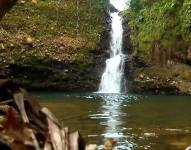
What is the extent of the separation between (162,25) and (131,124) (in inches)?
569

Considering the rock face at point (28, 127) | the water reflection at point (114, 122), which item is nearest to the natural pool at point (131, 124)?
the water reflection at point (114, 122)

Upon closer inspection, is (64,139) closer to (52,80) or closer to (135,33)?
(52,80)

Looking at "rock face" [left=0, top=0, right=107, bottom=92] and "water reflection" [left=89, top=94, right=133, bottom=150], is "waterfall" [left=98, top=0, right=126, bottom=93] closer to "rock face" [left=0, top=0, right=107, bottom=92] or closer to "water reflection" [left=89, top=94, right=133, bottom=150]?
"rock face" [left=0, top=0, right=107, bottom=92]

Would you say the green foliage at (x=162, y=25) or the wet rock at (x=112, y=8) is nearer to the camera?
the green foliage at (x=162, y=25)

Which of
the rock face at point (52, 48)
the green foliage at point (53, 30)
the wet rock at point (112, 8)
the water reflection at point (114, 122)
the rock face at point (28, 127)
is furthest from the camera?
the wet rock at point (112, 8)

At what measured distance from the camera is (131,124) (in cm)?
1041

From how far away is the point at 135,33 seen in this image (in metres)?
25.7

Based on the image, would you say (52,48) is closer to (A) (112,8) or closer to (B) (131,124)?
(A) (112,8)

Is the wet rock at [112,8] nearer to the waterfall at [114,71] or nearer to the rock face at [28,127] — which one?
the waterfall at [114,71]

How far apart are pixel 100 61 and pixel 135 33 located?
9.72ft

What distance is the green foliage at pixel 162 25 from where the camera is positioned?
2323 cm

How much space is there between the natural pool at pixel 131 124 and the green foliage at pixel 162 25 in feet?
29.8

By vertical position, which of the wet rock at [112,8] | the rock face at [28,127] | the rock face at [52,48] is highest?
the wet rock at [112,8]

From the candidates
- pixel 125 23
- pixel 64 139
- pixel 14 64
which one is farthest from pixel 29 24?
pixel 64 139
